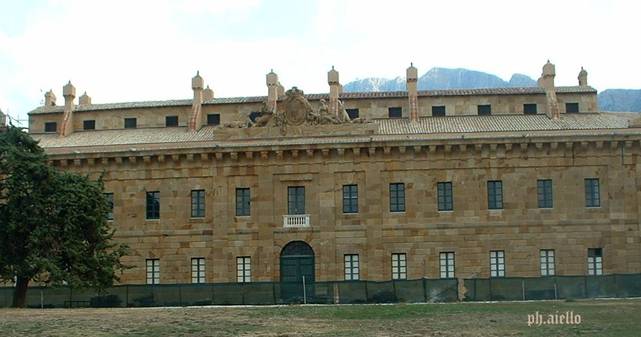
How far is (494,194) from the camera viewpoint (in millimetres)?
48844

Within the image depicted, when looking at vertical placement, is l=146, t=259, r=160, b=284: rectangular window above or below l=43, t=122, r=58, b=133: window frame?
below

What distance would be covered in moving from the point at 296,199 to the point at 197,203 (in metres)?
5.35

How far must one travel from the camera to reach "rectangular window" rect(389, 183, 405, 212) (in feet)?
161

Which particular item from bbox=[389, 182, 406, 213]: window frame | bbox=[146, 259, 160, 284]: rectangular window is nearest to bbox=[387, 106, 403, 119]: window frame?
bbox=[389, 182, 406, 213]: window frame

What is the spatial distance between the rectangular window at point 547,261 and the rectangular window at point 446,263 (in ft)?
14.9

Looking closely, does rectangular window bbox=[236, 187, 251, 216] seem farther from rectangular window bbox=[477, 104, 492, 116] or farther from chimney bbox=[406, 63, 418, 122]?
rectangular window bbox=[477, 104, 492, 116]

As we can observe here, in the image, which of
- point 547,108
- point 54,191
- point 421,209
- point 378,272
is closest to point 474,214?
point 421,209


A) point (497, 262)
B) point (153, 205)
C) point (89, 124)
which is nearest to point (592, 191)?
point (497, 262)

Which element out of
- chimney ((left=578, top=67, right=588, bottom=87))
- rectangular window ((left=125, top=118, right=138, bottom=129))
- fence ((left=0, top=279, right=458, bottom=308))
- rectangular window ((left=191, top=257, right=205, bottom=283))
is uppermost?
chimney ((left=578, top=67, right=588, bottom=87))

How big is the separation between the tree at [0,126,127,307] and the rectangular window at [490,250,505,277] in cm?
1907

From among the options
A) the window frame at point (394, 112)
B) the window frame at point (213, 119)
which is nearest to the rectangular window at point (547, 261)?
the window frame at point (394, 112)

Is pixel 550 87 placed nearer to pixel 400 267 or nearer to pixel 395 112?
pixel 395 112

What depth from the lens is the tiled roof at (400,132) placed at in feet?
161

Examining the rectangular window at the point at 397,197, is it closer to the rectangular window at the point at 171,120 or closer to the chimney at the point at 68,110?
the rectangular window at the point at 171,120
